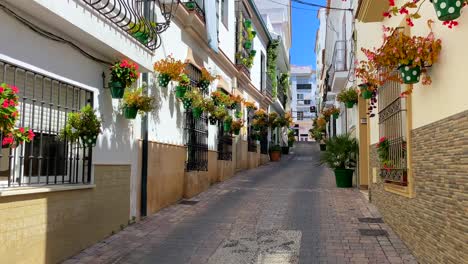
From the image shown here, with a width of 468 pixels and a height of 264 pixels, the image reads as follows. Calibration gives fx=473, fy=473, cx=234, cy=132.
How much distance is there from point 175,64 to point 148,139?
68.5 inches

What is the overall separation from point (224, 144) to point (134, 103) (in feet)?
27.8

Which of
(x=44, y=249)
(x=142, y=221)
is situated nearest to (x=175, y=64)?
(x=142, y=221)

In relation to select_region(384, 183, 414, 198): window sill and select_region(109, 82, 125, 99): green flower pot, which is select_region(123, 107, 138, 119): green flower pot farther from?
select_region(384, 183, 414, 198): window sill

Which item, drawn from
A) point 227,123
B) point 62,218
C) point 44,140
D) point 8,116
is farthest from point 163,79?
point 8,116

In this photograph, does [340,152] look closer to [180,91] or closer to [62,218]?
[180,91]

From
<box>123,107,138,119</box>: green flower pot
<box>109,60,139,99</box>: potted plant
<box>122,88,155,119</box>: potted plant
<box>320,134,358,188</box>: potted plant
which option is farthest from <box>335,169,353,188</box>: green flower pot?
<box>109,60,139,99</box>: potted plant

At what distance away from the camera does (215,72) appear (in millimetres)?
15523

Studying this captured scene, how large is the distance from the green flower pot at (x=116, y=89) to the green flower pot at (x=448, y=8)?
5.26 metres

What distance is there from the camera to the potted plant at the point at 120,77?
311 inches

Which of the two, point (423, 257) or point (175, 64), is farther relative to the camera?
point (175, 64)

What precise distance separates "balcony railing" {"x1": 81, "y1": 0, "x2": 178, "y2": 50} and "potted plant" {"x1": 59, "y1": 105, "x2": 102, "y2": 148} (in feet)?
5.12

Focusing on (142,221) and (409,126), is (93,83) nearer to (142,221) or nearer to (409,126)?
(142,221)

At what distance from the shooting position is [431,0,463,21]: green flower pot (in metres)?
4.13

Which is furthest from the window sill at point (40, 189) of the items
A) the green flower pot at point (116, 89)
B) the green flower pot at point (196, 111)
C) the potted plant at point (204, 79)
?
the potted plant at point (204, 79)
